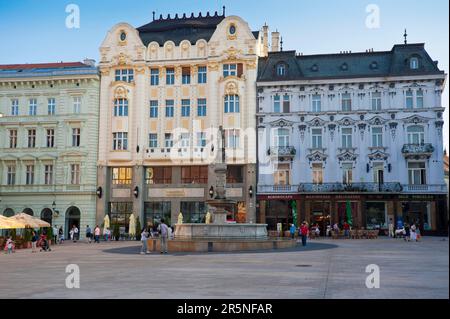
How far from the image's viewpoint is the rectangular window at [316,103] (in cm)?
5416

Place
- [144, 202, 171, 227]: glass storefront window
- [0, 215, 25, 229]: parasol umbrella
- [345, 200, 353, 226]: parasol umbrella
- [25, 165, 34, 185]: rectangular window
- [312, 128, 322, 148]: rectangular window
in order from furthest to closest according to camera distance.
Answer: [25, 165, 34, 185]: rectangular window → [144, 202, 171, 227]: glass storefront window → [312, 128, 322, 148]: rectangular window → [345, 200, 353, 226]: parasol umbrella → [0, 215, 25, 229]: parasol umbrella

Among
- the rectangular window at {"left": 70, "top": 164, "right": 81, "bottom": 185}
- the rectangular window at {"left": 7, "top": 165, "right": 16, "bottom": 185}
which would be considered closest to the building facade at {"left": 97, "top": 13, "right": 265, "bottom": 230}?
the rectangular window at {"left": 70, "top": 164, "right": 81, "bottom": 185}

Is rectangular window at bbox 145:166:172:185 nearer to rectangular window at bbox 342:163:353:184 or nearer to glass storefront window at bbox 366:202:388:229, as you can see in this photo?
rectangular window at bbox 342:163:353:184

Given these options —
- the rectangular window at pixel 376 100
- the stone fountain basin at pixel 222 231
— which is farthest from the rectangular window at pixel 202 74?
the stone fountain basin at pixel 222 231

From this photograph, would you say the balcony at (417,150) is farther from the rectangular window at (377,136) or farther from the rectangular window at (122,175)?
the rectangular window at (122,175)

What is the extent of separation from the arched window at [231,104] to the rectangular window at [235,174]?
18.6 ft

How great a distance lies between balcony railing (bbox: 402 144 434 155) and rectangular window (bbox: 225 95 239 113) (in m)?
16.6

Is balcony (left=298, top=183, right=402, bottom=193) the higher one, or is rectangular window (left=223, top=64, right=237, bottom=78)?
rectangular window (left=223, top=64, right=237, bottom=78)

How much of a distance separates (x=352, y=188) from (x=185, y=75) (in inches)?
801

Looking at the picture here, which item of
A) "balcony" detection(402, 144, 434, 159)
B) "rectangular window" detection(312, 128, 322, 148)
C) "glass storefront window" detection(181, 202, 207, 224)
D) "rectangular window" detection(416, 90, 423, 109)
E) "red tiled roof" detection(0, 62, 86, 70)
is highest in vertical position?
"red tiled roof" detection(0, 62, 86, 70)

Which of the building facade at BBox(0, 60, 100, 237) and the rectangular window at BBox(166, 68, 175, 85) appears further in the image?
the rectangular window at BBox(166, 68, 175, 85)

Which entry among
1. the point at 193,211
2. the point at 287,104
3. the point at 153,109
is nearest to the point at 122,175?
the point at 153,109

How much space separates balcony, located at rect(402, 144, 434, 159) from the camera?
167 feet

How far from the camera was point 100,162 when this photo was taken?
56.3 m
